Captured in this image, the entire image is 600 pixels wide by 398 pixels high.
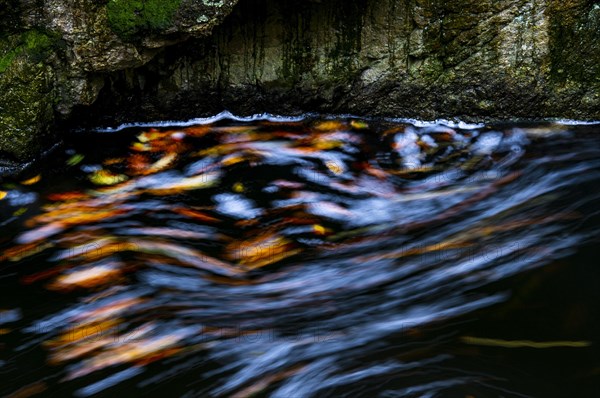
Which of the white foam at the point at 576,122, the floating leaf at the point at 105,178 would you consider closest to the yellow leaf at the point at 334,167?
the floating leaf at the point at 105,178

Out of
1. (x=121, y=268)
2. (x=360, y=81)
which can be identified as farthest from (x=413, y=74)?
(x=121, y=268)

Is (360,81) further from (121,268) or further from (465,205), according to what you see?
(121,268)

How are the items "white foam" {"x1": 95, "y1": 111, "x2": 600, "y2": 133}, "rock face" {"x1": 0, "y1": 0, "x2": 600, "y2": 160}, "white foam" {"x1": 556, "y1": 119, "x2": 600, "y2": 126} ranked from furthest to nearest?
1. "white foam" {"x1": 95, "y1": 111, "x2": 600, "y2": 133}
2. "white foam" {"x1": 556, "y1": 119, "x2": 600, "y2": 126}
3. "rock face" {"x1": 0, "y1": 0, "x2": 600, "y2": 160}

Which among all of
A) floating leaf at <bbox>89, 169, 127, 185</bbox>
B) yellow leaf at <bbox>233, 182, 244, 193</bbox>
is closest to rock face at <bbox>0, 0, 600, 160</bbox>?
floating leaf at <bbox>89, 169, 127, 185</bbox>

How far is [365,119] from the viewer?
5.39 meters

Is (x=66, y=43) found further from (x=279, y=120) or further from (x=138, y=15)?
(x=279, y=120)

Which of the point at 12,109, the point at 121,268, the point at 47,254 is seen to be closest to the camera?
the point at 121,268

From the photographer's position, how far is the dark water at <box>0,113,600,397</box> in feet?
8.52

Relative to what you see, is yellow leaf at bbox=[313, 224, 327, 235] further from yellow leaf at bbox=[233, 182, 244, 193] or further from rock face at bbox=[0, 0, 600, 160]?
rock face at bbox=[0, 0, 600, 160]

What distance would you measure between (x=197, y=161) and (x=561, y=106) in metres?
2.99

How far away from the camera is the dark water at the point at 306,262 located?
2596mm

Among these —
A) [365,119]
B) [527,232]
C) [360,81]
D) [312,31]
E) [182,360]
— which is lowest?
[182,360]

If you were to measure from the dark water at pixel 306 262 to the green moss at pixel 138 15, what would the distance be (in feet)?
3.23

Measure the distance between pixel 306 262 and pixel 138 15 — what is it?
2.23 m
